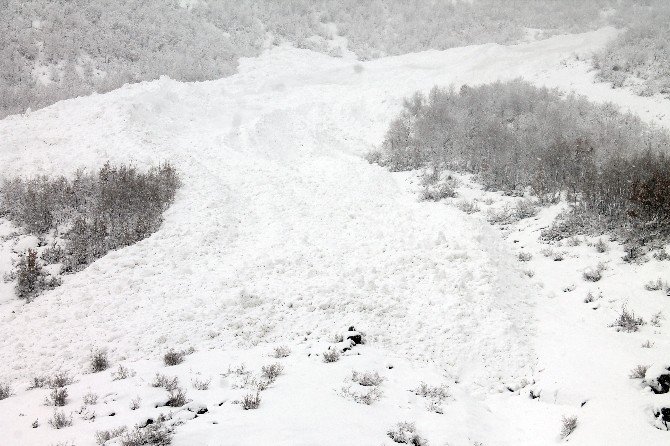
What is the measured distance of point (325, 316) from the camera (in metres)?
8.72

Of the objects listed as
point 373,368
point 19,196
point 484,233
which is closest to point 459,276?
point 484,233

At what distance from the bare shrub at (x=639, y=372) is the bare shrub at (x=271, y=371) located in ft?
15.9

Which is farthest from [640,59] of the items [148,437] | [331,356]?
[148,437]

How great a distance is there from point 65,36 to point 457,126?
22.2 metres

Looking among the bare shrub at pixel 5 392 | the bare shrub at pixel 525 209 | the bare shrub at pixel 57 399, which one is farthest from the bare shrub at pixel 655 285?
the bare shrub at pixel 5 392

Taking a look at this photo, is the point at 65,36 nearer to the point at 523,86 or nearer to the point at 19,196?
the point at 19,196

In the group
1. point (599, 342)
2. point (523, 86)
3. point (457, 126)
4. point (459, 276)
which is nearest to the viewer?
point (599, 342)

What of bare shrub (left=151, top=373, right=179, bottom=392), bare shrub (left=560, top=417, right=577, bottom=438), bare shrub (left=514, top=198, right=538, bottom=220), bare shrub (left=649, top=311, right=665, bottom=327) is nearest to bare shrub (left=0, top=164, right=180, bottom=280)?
bare shrub (left=151, top=373, right=179, bottom=392)

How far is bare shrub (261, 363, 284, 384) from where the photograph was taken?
683 cm

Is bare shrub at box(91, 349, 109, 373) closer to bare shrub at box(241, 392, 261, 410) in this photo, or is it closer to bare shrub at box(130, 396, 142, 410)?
bare shrub at box(130, 396, 142, 410)

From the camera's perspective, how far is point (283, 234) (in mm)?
11953

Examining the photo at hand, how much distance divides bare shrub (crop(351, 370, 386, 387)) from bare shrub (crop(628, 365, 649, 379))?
3.37 metres

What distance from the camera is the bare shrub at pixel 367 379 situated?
6789 millimetres

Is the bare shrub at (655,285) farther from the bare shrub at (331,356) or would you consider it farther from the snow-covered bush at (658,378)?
the bare shrub at (331,356)
